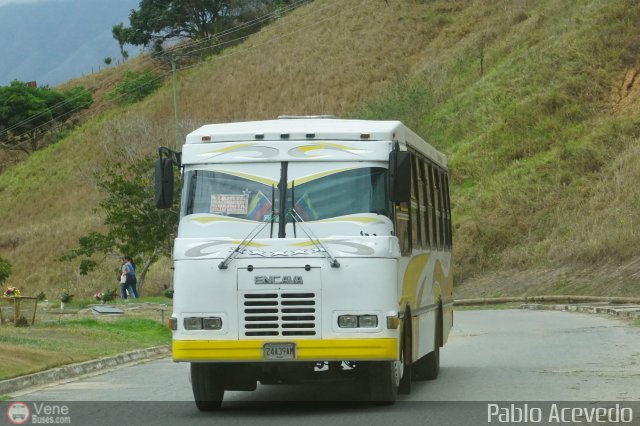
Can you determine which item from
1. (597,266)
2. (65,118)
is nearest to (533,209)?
(597,266)

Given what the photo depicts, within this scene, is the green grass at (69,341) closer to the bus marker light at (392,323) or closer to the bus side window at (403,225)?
the bus side window at (403,225)

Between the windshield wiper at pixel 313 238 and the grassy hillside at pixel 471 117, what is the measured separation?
31469mm

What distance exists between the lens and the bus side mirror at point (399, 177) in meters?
14.1

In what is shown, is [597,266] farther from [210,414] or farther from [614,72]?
[210,414]

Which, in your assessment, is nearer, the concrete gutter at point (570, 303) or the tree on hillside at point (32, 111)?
the concrete gutter at point (570, 303)

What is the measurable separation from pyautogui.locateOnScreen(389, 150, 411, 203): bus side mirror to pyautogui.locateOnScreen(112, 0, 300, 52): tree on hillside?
9993 cm

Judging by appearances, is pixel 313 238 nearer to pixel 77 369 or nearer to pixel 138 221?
pixel 77 369

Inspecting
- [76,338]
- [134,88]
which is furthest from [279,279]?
[134,88]

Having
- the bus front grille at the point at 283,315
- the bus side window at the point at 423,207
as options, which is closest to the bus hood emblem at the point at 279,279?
the bus front grille at the point at 283,315

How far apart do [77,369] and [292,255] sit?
712 centimetres

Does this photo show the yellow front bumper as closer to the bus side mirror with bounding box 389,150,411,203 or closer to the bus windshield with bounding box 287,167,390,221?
the bus windshield with bounding box 287,167,390,221

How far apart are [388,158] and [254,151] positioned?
1.47 m

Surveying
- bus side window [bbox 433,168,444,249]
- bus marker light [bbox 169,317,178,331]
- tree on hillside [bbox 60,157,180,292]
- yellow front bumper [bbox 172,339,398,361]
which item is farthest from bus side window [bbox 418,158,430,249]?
tree on hillside [bbox 60,157,180,292]

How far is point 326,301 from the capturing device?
44.9 ft
